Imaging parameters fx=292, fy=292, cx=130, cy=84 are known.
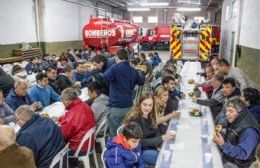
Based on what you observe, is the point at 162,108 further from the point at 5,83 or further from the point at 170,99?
the point at 5,83

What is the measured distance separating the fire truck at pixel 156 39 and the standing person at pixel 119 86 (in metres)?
20.8

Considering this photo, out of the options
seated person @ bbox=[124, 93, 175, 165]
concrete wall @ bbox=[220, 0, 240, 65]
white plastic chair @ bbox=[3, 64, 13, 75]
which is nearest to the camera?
seated person @ bbox=[124, 93, 175, 165]

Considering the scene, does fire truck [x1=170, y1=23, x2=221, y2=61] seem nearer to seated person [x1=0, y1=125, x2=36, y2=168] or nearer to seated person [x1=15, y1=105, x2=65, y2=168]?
seated person [x1=15, y1=105, x2=65, y2=168]

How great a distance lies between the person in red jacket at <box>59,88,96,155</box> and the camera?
3836mm

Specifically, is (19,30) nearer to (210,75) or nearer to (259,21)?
(210,75)

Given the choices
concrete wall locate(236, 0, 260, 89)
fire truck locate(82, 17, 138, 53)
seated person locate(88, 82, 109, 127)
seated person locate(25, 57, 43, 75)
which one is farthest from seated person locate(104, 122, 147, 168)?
fire truck locate(82, 17, 138, 53)

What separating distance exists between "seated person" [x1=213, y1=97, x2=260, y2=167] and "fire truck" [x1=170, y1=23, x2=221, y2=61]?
34.7 ft

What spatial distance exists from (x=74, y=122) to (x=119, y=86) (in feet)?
3.91

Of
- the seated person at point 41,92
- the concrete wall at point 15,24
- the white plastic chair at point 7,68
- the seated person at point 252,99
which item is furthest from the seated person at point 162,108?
the concrete wall at point 15,24

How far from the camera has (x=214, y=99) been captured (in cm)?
491

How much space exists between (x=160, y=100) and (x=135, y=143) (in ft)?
5.56

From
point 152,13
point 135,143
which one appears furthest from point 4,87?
point 152,13

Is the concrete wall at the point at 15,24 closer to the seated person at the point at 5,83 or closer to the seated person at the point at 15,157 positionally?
the seated person at the point at 5,83

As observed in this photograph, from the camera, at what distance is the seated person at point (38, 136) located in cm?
304
